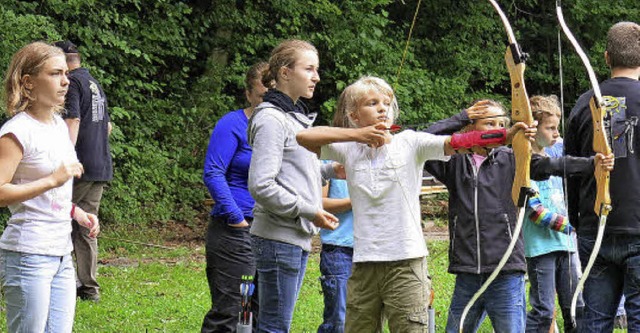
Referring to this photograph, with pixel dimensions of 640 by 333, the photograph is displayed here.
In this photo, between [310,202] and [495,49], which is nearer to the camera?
[310,202]

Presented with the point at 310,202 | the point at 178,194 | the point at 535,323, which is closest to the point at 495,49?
the point at 178,194

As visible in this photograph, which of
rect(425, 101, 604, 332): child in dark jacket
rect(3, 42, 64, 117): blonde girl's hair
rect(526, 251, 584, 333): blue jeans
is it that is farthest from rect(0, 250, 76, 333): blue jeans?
rect(526, 251, 584, 333): blue jeans

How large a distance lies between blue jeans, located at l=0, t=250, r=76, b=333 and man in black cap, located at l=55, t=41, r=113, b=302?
10.4 ft

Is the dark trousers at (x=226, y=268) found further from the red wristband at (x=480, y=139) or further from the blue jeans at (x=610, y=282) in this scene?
the red wristband at (x=480, y=139)

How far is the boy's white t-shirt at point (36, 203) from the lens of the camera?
3676mm

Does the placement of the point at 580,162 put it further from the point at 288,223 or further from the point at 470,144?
the point at 288,223

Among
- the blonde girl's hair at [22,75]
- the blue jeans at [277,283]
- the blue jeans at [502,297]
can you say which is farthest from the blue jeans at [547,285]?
the blonde girl's hair at [22,75]

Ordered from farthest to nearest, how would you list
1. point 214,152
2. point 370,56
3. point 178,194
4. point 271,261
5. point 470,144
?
point 370,56 < point 178,194 < point 214,152 < point 271,261 < point 470,144

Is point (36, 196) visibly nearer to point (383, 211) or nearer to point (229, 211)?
point (383, 211)

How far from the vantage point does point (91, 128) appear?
Answer: 7.19 meters

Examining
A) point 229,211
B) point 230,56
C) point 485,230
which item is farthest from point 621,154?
point 230,56

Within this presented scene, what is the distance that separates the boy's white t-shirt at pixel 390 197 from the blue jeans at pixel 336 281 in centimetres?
105

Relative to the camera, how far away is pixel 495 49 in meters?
14.9

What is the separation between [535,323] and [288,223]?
177 cm
